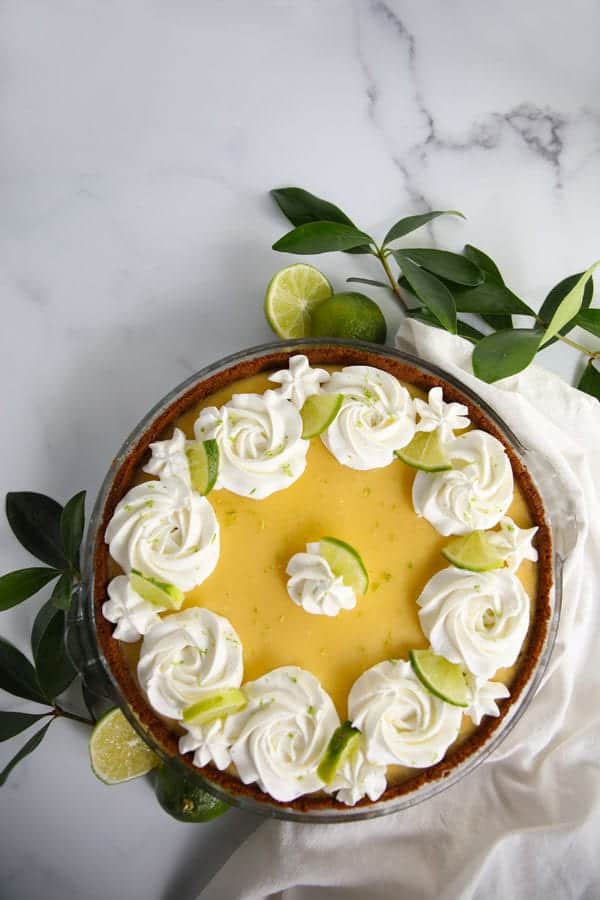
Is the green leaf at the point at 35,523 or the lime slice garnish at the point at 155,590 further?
the green leaf at the point at 35,523

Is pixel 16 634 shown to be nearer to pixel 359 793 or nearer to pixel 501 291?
pixel 359 793

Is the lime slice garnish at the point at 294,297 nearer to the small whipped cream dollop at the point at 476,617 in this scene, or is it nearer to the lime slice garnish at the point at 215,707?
the small whipped cream dollop at the point at 476,617

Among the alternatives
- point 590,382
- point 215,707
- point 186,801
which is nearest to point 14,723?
point 186,801

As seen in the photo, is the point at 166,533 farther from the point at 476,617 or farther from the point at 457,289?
the point at 457,289

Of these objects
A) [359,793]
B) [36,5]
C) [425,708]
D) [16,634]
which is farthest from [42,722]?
[36,5]

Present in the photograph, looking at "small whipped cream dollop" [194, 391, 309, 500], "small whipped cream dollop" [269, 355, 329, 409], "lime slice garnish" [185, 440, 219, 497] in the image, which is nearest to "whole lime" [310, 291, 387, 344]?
"small whipped cream dollop" [269, 355, 329, 409]

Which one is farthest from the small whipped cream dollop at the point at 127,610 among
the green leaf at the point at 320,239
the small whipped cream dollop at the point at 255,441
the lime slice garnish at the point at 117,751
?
the green leaf at the point at 320,239
